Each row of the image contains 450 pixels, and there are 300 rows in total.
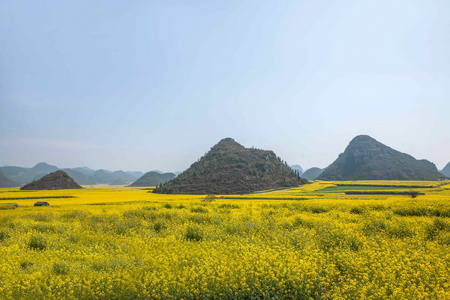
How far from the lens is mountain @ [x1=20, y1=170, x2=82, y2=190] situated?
80.8 meters

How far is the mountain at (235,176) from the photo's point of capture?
66.8 meters

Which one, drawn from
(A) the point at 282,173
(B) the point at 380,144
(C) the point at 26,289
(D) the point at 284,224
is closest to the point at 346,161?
(B) the point at 380,144

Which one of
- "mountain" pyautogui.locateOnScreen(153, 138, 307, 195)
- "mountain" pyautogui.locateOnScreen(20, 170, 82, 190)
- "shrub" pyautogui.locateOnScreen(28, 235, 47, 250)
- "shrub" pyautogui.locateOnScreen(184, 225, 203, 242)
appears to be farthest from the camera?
"mountain" pyautogui.locateOnScreen(20, 170, 82, 190)

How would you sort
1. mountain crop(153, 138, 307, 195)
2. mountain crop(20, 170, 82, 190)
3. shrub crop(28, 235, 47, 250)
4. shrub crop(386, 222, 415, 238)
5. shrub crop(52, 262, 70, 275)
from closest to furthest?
shrub crop(52, 262, 70, 275) → shrub crop(28, 235, 47, 250) → shrub crop(386, 222, 415, 238) → mountain crop(153, 138, 307, 195) → mountain crop(20, 170, 82, 190)

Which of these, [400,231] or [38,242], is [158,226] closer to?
[38,242]

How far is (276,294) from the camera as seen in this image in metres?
6.96

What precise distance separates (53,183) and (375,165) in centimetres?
14433

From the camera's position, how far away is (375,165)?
130m

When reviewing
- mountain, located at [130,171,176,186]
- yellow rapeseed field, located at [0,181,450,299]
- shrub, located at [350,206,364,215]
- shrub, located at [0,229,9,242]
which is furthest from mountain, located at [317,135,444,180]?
shrub, located at [0,229,9,242]

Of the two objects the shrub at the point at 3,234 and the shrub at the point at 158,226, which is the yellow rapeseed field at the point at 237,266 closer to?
the shrub at the point at 3,234

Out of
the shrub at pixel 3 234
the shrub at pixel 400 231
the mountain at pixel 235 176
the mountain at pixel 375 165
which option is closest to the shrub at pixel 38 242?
the shrub at pixel 3 234

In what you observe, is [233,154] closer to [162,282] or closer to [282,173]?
[282,173]

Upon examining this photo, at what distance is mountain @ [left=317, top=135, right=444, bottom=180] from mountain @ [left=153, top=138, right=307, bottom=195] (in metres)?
57.7

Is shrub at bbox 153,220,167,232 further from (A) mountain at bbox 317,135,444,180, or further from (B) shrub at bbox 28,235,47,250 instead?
(A) mountain at bbox 317,135,444,180
